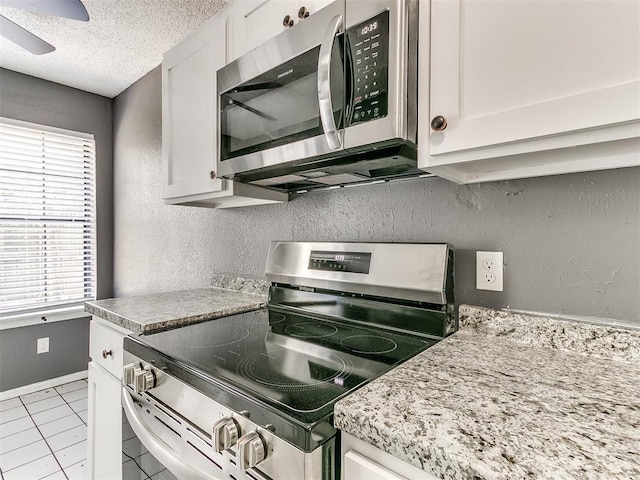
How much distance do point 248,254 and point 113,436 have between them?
95 cm

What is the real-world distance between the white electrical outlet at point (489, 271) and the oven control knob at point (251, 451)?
78 cm

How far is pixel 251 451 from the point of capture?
2.03 feet

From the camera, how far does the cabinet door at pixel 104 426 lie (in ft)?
4.00

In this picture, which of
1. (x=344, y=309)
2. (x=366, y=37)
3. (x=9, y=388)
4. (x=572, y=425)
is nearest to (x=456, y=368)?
(x=572, y=425)

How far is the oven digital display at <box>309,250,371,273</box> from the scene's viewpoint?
Result: 1177 mm

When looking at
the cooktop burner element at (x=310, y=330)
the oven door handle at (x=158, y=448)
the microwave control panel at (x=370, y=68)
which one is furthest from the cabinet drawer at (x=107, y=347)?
the microwave control panel at (x=370, y=68)

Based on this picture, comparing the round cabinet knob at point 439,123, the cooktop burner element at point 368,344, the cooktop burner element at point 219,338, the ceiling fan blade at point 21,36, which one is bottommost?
the cooktop burner element at point 219,338

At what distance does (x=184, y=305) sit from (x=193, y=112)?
88 cm

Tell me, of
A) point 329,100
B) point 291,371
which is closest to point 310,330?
point 291,371

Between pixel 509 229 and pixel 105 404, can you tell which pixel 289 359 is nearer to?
pixel 509 229

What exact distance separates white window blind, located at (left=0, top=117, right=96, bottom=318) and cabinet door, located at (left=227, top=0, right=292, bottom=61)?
239 centimetres

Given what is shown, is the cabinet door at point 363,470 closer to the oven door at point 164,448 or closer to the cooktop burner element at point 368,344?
the oven door at point 164,448

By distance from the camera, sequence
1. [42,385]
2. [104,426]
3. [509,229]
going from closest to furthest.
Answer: [509,229] < [104,426] < [42,385]

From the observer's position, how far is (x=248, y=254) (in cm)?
182
